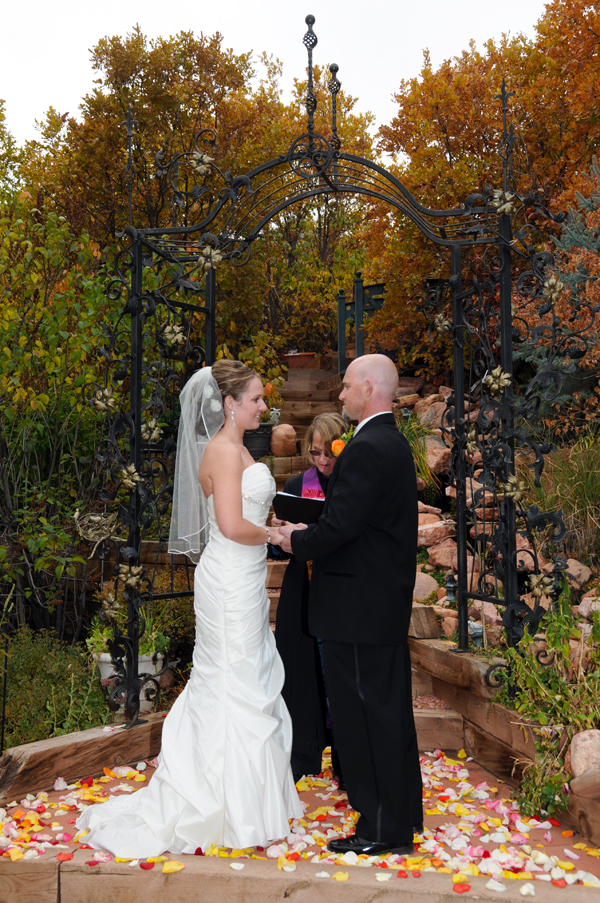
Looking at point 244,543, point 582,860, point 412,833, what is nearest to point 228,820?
point 412,833

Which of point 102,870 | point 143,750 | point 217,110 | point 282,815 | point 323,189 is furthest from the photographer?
point 217,110

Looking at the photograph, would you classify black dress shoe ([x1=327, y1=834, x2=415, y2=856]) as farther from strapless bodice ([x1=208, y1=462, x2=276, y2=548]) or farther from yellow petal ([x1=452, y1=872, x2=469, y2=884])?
strapless bodice ([x1=208, y1=462, x2=276, y2=548])

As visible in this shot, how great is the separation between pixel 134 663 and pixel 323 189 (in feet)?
9.48

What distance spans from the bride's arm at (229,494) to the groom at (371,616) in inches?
9.2

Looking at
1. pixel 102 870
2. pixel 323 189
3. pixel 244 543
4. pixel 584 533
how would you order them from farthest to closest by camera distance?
pixel 584 533
pixel 323 189
pixel 244 543
pixel 102 870

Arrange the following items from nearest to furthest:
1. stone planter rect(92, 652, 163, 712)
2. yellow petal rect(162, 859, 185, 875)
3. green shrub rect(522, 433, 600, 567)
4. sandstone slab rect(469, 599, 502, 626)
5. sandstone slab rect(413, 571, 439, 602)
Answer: yellow petal rect(162, 859, 185, 875)
stone planter rect(92, 652, 163, 712)
sandstone slab rect(469, 599, 502, 626)
green shrub rect(522, 433, 600, 567)
sandstone slab rect(413, 571, 439, 602)

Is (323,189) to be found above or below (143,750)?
above

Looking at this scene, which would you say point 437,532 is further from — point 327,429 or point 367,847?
point 367,847

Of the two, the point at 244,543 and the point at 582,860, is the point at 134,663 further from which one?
the point at 582,860

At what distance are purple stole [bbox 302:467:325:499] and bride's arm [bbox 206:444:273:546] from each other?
1066 millimetres

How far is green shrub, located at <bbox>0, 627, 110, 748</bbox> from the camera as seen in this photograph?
3805mm

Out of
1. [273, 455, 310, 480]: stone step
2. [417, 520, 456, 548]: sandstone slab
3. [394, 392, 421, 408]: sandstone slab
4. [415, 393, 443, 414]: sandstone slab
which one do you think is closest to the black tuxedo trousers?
[417, 520, 456, 548]: sandstone slab

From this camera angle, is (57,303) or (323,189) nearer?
(323,189)

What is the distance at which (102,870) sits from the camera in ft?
8.71
